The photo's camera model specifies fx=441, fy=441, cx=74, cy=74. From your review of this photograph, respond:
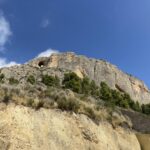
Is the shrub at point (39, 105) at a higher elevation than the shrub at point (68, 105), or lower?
lower

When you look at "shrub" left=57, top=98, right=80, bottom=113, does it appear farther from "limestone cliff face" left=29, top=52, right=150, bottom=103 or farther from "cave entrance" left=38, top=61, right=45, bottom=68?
"cave entrance" left=38, top=61, right=45, bottom=68

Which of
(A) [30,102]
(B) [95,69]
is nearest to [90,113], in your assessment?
(A) [30,102]

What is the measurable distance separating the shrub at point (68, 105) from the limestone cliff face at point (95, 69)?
42520mm

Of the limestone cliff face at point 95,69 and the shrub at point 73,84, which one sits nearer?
the shrub at point 73,84

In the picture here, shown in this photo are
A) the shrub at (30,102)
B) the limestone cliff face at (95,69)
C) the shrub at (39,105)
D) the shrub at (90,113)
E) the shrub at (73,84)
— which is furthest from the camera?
the limestone cliff face at (95,69)

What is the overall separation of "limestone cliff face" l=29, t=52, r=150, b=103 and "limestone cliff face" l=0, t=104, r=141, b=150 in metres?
42.6

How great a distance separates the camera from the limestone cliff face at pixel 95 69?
74375 mm

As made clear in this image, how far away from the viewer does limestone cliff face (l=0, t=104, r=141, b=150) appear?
23.0m

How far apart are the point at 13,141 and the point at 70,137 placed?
4610 millimetres

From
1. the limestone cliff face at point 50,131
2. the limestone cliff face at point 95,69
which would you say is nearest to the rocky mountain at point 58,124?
the limestone cliff face at point 50,131

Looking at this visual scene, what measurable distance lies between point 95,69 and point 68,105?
Answer: 161 ft

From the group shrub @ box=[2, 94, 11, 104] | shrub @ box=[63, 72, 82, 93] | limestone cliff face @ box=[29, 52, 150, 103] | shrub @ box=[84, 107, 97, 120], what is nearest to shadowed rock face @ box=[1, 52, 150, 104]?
limestone cliff face @ box=[29, 52, 150, 103]

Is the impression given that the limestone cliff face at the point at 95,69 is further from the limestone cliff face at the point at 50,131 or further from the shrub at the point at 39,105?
the shrub at the point at 39,105

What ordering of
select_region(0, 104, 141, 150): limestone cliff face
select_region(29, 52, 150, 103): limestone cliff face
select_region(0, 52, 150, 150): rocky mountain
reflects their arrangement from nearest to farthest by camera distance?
select_region(0, 104, 141, 150): limestone cliff face → select_region(0, 52, 150, 150): rocky mountain → select_region(29, 52, 150, 103): limestone cliff face
